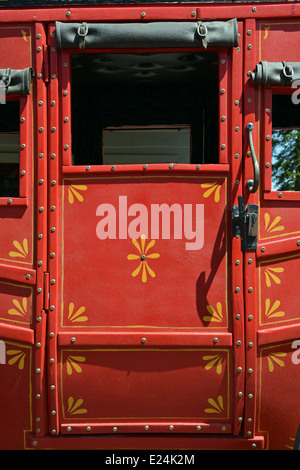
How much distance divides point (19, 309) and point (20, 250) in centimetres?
25

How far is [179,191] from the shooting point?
6.08ft

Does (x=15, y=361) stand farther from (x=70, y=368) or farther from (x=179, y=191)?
(x=179, y=191)

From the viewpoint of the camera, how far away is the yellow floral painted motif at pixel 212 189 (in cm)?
185

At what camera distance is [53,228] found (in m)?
1.86

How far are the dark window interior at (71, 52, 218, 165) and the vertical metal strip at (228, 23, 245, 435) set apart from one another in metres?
0.76

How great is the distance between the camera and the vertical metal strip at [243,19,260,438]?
1.84m

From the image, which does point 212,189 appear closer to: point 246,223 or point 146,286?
point 246,223

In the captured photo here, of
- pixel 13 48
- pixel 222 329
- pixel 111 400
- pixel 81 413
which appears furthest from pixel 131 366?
pixel 13 48

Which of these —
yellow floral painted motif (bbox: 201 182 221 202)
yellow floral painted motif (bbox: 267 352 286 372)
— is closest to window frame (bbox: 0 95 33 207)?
yellow floral painted motif (bbox: 201 182 221 202)

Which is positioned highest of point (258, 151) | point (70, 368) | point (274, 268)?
point (258, 151)

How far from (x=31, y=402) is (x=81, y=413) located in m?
0.22

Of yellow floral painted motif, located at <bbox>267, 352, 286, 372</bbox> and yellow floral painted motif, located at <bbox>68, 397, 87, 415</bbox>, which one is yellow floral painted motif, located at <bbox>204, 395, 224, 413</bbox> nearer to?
yellow floral painted motif, located at <bbox>267, 352, 286, 372</bbox>

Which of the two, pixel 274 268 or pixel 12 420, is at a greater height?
pixel 274 268
